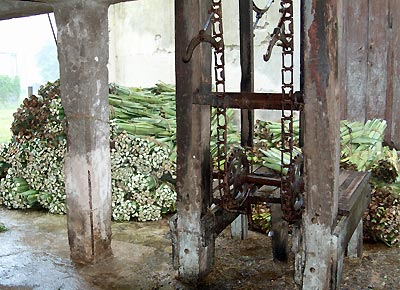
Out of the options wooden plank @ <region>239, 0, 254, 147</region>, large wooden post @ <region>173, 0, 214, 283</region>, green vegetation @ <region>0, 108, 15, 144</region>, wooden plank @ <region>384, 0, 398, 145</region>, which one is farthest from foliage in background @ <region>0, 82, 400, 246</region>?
green vegetation @ <region>0, 108, 15, 144</region>

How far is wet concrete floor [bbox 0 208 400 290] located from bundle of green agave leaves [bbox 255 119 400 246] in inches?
10.2

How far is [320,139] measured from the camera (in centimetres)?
316

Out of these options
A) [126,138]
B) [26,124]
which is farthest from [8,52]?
[126,138]

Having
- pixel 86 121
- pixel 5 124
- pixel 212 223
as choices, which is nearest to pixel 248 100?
pixel 212 223

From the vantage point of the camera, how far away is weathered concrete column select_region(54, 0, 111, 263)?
415 cm

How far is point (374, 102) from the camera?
6105 mm

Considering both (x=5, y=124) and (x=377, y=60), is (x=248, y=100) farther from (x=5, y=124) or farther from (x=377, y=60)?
(x=5, y=124)

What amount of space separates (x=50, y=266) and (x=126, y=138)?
2004mm

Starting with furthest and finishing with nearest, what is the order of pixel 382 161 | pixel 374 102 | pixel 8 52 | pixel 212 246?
pixel 8 52
pixel 374 102
pixel 382 161
pixel 212 246

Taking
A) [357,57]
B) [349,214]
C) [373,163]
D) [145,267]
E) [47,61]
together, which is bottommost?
[145,267]

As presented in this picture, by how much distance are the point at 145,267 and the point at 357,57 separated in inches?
148

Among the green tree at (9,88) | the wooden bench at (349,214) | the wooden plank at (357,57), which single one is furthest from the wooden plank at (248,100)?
the green tree at (9,88)

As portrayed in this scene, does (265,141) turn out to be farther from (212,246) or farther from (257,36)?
(257,36)

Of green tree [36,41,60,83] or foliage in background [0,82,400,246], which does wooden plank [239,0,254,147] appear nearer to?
foliage in background [0,82,400,246]
